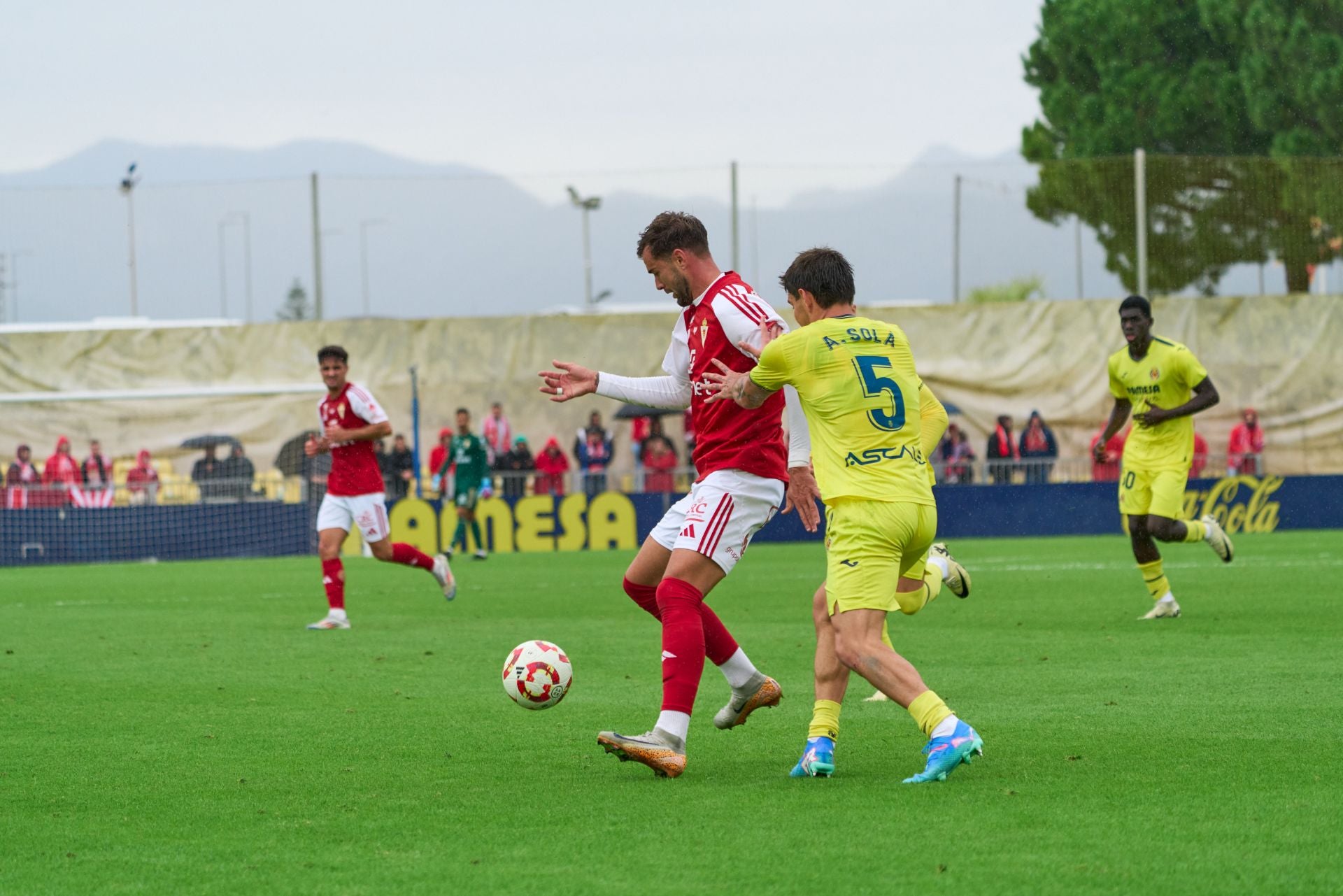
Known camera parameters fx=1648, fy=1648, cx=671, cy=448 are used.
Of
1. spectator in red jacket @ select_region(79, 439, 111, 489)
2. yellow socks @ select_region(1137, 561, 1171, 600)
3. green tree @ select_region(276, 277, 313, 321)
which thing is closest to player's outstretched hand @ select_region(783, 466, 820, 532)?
yellow socks @ select_region(1137, 561, 1171, 600)

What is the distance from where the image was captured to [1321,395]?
27750mm

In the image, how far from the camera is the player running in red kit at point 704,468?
644cm

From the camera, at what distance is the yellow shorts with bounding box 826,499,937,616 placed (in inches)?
236

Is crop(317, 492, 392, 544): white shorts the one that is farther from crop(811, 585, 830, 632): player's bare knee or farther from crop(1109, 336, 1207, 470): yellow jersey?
crop(811, 585, 830, 632): player's bare knee

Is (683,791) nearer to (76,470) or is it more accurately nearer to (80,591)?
(80,591)

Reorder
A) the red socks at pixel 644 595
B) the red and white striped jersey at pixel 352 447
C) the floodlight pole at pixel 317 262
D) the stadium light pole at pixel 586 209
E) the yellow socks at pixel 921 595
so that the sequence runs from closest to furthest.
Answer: the red socks at pixel 644 595 < the yellow socks at pixel 921 595 < the red and white striped jersey at pixel 352 447 < the floodlight pole at pixel 317 262 < the stadium light pole at pixel 586 209

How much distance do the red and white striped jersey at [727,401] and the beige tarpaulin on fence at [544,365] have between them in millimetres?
20838

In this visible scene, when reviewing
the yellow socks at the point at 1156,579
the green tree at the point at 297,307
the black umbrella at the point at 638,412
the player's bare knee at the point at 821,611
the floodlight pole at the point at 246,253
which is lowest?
the yellow socks at the point at 1156,579

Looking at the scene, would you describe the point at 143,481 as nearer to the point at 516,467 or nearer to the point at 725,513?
the point at 516,467

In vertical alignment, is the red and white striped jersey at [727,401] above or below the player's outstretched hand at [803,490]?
above

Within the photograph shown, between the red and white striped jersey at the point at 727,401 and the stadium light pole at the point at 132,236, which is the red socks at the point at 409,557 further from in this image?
the stadium light pole at the point at 132,236

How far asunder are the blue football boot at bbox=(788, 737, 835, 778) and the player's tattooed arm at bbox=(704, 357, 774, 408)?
129 centimetres

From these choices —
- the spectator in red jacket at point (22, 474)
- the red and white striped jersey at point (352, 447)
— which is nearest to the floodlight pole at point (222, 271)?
the spectator in red jacket at point (22, 474)

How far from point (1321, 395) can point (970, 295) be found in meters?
6.10
